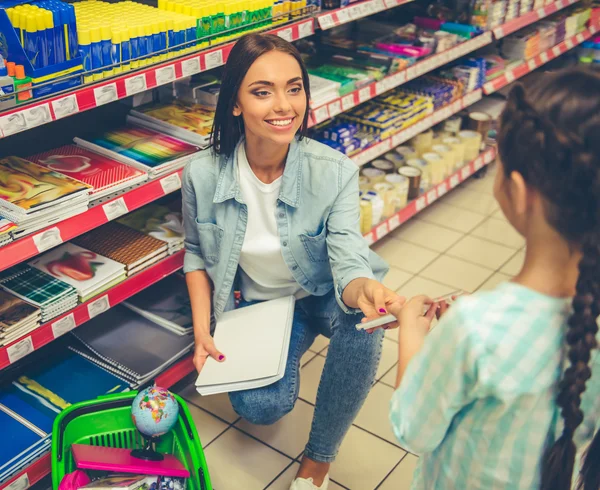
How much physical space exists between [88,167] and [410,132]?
193cm

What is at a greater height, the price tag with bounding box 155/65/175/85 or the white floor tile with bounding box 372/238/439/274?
the price tag with bounding box 155/65/175/85

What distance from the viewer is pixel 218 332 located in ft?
7.33

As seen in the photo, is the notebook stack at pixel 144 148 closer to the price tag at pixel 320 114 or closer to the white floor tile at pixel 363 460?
the price tag at pixel 320 114

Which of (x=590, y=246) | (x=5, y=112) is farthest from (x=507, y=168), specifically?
(x=5, y=112)

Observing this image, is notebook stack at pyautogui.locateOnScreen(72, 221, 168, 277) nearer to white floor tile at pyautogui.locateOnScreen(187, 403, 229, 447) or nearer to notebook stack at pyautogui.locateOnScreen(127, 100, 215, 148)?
notebook stack at pyautogui.locateOnScreen(127, 100, 215, 148)

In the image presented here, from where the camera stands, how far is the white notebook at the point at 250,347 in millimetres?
2037

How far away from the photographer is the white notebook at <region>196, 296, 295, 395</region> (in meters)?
2.04

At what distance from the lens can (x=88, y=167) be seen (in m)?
2.24

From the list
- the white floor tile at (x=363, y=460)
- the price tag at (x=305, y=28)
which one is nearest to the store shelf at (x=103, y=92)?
the price tag at (x=305, y=28)

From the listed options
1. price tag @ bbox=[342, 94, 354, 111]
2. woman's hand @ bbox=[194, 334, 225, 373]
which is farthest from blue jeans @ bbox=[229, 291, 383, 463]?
price tag @ bbox=[342, 94, 354, 111]

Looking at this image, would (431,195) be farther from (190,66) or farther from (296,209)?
(190,66)

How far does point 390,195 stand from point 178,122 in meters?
1.34

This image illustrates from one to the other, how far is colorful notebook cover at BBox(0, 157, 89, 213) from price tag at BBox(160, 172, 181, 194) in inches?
11.8

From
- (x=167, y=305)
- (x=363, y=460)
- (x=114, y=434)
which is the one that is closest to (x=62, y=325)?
(x=114, y=434)
